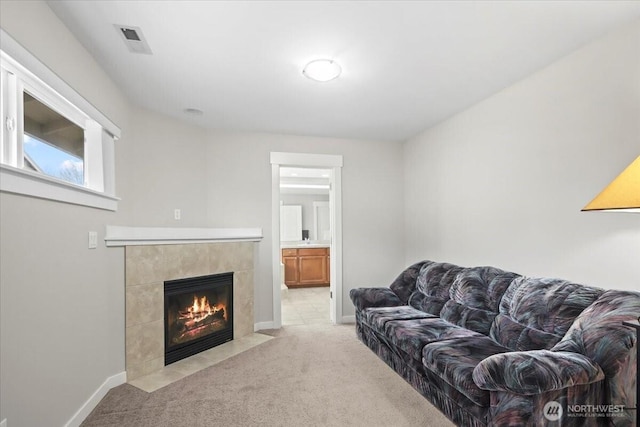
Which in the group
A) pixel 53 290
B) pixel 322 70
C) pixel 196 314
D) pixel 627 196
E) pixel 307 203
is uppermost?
pixel 322 70

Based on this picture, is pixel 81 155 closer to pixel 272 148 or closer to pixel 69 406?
pixel 69 406

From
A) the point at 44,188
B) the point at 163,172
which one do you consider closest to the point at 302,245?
the point at 163,172

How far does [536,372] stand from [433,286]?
74.9 inches

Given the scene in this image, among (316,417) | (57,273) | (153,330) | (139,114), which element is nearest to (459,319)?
(316,417)

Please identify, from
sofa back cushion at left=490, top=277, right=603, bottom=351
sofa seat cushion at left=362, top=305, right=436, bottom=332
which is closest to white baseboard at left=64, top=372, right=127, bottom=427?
sofa seat cushion at left=362, top=305, right=436, bottom=332

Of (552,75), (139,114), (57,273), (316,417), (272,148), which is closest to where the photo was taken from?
(57,273)

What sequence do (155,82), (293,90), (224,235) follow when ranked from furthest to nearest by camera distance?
1. (224,235)
2. (293,90)
3. (155,82)

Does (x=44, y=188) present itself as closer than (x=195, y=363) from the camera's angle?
Yes

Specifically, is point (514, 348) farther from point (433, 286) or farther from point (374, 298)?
point (374, 298)

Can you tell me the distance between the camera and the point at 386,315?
3297 millimetres

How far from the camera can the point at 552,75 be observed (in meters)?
2.58

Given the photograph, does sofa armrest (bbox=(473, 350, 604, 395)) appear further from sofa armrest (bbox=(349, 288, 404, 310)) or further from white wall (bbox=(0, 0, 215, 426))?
white wall (bbox=(0, 0, 215, 426))

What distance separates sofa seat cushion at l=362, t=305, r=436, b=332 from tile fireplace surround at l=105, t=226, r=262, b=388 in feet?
5.54

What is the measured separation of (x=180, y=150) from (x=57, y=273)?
2.25 meters
